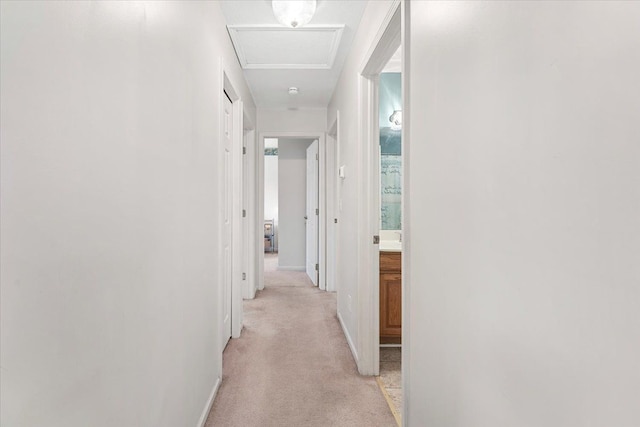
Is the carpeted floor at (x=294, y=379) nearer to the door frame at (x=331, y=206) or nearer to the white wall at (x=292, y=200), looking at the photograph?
the door frame at (x=331, y=206)

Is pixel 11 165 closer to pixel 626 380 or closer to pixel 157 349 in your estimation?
pixel 157 349

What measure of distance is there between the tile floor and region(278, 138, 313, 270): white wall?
3.56 metres

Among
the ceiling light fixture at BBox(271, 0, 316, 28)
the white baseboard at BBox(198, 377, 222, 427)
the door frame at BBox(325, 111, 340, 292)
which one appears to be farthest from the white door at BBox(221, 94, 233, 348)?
the door frame at BBox(325, 111, 340, 292)

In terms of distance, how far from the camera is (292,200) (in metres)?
6.20

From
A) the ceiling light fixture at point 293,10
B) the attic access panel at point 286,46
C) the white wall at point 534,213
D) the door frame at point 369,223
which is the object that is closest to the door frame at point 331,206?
the attic access panel at point 286,46

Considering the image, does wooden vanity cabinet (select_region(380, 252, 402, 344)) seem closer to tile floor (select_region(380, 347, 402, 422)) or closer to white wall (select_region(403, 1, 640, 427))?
tile floor (select_region(380, 347, 402, 422))

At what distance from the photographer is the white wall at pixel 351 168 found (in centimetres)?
235

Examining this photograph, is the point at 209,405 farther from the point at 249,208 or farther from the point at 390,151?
the point at 390,151

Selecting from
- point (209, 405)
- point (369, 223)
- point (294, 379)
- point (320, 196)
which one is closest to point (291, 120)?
point (320, 196)

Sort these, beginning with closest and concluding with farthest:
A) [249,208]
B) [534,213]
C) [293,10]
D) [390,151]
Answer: [534,213]
[293,10]
[390,151]
[249,208]

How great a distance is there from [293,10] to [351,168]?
1.17 metres

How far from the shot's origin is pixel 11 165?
60 centimetres

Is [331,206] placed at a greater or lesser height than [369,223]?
greater

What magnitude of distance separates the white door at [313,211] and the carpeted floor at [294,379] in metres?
1.37
